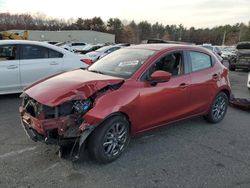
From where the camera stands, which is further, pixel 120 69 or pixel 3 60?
pixel 3 60

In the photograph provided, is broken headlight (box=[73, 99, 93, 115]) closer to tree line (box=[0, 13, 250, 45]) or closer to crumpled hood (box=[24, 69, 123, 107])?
crumpled hood (box=[24, 69, 123, 107])

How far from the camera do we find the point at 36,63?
297 inches

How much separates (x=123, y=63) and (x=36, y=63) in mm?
3530

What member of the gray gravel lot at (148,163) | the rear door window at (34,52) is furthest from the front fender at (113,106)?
the rear door window at (34,52)

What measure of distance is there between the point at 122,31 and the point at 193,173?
8683cm

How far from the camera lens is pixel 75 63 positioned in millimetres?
8242

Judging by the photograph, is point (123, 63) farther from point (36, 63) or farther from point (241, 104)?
point (241, 104)

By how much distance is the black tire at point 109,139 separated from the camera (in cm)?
387

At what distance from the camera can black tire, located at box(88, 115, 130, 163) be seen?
3.87 m

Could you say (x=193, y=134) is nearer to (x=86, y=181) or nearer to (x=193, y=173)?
(x=193, y=173)

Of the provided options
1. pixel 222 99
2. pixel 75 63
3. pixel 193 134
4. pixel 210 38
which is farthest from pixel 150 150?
pixel 210 38

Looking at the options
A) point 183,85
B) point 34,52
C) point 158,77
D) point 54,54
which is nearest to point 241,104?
point 183,85

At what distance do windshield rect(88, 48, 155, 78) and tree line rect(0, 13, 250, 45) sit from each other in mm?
79904

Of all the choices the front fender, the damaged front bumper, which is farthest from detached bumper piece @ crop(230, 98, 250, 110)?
the damaged front bumper
